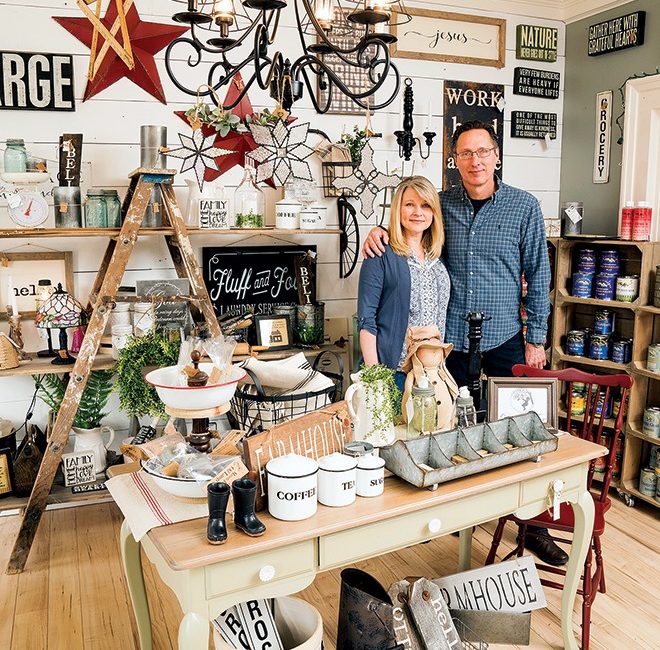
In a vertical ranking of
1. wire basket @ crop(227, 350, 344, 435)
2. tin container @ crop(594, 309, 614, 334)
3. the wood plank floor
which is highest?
tin container @ crop(594, 309, 614, 334)

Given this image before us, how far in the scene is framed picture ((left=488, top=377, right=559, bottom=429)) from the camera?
7.39 feet

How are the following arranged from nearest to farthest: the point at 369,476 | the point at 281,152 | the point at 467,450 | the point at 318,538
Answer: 1. the point at 318,538
2. the point at 369,476
3. the point at 467,450
4. the point at 281,152

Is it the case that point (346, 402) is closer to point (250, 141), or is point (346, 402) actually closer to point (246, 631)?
point (246, 631)

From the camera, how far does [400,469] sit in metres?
1.81

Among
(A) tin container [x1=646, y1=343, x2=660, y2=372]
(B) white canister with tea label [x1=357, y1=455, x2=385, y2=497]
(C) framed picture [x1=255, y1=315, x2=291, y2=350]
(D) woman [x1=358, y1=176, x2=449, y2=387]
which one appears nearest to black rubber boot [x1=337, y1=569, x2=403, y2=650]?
(B) white canister with tea label [x1=357, y1=455, x2=385, y2=497]

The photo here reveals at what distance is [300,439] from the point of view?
177 cm

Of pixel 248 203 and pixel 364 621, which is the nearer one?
pixel 364 621

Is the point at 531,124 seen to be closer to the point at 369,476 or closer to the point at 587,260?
the point at 587,260

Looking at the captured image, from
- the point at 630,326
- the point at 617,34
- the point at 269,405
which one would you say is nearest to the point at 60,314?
the point at 269,405

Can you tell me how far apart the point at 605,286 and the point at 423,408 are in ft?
6.04

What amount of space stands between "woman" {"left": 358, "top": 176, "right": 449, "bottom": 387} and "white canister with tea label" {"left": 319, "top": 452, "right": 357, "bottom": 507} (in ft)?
3.54

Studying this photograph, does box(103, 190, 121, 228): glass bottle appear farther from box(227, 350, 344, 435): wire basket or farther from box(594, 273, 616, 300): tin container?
box(594, 273, 616, 300): tin container

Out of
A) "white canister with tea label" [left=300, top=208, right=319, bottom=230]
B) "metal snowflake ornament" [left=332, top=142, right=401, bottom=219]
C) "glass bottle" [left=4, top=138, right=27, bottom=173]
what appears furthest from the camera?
"metal snowflake ornament" [left=332, top=142, right=401, bottom=219]

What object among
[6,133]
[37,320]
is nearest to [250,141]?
[6,133]
